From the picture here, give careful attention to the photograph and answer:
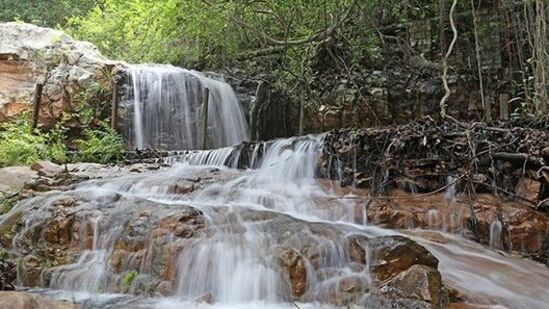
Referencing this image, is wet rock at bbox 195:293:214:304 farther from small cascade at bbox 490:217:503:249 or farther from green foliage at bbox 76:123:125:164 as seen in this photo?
green foliage at bbox 76:123:125:164

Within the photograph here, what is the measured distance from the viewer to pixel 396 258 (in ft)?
11.6

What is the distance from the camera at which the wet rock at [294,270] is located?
361cm

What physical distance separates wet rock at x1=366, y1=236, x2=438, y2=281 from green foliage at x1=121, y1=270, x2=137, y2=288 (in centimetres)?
196

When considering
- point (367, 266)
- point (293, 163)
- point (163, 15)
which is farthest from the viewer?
point (163, 15)

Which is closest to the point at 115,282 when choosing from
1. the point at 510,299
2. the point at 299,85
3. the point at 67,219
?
the point at 67,219

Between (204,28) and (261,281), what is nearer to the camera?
(261,281)

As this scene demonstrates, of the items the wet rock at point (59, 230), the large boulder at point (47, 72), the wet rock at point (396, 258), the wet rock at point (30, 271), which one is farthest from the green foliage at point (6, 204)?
the large boulder at point (47, 72)

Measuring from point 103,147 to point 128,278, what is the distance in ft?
19.7

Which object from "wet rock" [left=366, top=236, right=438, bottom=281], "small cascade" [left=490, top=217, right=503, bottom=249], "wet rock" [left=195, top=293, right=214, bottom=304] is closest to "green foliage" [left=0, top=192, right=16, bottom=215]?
"wet rock" [left=195, top=293, right=214, bottom=304]

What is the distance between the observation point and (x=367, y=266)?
3.67 meters

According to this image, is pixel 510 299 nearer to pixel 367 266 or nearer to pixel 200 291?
pixel 367 266

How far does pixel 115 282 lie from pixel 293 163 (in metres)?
3.48

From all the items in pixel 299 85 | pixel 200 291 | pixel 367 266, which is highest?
pixel 299 85

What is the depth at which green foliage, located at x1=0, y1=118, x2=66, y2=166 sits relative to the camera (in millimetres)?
8602
